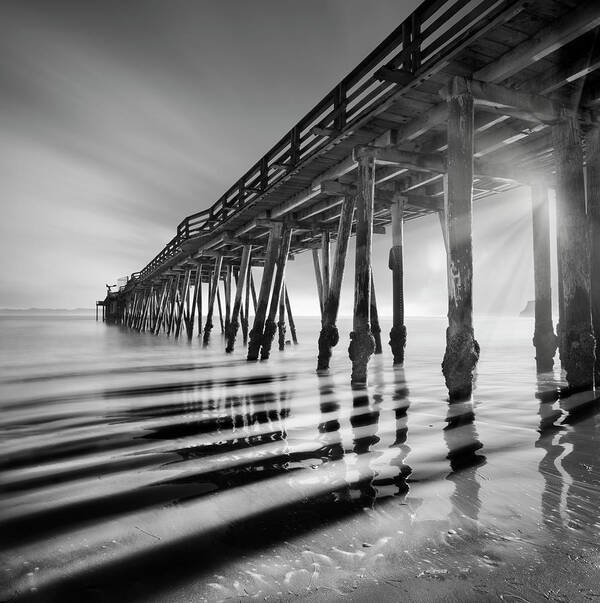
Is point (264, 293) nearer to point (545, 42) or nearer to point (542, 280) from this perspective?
Result: point (542, 280)

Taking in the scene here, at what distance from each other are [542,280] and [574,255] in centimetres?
243

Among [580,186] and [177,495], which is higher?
[580,186]

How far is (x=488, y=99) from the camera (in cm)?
497

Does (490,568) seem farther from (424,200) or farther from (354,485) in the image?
(424,200)

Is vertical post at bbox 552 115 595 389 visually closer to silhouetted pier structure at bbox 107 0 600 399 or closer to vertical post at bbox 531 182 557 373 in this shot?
silhouetted pier structure at bbox 107 0 600 399

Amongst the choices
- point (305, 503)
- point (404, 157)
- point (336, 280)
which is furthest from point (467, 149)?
point (305, 503)

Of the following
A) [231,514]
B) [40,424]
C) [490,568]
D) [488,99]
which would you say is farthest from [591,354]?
[40,424]

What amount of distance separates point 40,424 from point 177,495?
2.83 metres

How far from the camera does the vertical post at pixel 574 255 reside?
524 centimetres

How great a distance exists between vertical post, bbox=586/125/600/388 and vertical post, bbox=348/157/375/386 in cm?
322

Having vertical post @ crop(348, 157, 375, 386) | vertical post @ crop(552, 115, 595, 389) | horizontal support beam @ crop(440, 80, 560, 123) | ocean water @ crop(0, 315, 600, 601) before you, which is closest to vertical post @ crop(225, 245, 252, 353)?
vertical post @ crop(348, 157, 375, 386)

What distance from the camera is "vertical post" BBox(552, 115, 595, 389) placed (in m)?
5.24

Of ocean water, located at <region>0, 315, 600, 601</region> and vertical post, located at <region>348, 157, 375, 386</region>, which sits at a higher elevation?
vertical post, located at <region>348, 157, 375, 386</region>

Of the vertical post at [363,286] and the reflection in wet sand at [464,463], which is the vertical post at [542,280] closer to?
the vertical post at [363,286]
